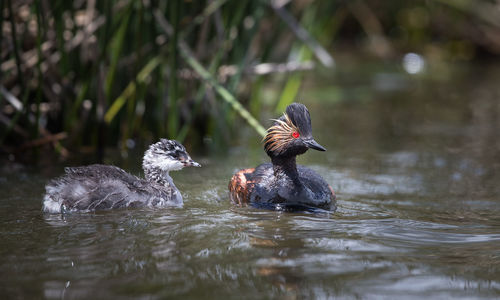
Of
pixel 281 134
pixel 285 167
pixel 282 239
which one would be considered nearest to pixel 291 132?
pixel 281 134

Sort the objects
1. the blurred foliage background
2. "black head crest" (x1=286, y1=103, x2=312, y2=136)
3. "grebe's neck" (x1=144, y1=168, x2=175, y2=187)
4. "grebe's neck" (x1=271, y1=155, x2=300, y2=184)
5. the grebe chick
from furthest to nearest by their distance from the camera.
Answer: the blurred foliage background, "grebe's neck" (x1=144, y1=168, x2=175, y2=187), "grebe's neck" (x1=271, y1=155, x2=300, y2=184), "black head crest" (x1=286, y1=103, x2=312, y2=136), the grebe chick

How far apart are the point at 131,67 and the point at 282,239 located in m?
3.98

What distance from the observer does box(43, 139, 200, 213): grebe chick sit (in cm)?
583

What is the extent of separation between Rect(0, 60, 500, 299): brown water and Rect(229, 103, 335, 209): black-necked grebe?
170mm

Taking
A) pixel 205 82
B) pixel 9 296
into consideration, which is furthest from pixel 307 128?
pixel 9 296

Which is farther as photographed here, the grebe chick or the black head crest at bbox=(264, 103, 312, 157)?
the black head crest at bbox=(264, 103, 312, 157)

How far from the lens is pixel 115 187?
594 centimetres

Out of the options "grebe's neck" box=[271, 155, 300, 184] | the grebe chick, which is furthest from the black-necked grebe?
the grebe chick

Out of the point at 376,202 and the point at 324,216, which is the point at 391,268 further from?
the point at 376,202

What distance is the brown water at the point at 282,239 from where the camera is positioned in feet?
13.6

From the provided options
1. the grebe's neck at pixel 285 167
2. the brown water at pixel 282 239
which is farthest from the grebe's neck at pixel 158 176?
the grebe's neck at pixel 285 167

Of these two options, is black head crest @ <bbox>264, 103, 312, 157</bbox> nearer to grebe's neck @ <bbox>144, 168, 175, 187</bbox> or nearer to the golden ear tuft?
the golden ear tuft

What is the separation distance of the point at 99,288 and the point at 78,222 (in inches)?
61.1

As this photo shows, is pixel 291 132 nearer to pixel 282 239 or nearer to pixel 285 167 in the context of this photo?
pixel 285 167
